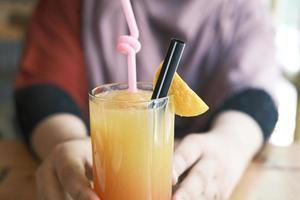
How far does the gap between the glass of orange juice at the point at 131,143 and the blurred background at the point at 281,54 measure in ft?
4.87

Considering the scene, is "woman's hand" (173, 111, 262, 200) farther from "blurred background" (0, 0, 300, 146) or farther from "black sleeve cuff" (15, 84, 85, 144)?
"blurred background" (0, 0, 300, 146)

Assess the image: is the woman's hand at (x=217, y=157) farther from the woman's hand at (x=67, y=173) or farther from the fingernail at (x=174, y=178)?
the woman's hand at (x=67, y=173)

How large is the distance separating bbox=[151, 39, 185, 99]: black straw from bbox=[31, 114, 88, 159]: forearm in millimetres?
314

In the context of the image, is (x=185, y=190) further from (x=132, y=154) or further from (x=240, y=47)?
(x=240, y=47)

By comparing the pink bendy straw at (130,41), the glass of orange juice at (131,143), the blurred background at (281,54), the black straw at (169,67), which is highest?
the pink bendy straw at (130,41)

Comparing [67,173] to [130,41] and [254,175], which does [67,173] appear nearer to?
[130,41]

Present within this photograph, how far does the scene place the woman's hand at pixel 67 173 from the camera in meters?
0.61

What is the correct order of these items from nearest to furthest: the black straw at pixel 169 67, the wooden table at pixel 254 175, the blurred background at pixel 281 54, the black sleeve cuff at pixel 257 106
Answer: the black straw at pixel 169 67 → the wooden table at pixel 254 175 → the black sleeve cuff at pixel 257 106 → the blurred background at pixel 281 54

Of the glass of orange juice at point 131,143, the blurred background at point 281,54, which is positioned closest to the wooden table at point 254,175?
the glass of orange juice at point 131,143

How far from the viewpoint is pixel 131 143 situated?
536mm

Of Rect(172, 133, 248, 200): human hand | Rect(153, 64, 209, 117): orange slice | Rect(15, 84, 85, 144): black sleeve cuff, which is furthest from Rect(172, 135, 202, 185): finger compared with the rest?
Rect(15, 84, 85, 144): black sleeve cuff

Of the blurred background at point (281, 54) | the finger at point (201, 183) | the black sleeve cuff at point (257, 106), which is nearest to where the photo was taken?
the finger at point (201, 183)

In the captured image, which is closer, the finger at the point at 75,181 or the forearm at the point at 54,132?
the finger at the point at 75,181

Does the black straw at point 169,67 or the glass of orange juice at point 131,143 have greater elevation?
the black straw at point 169,67
